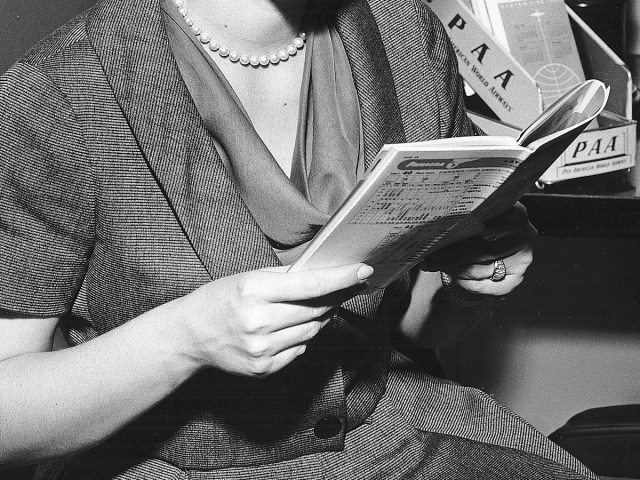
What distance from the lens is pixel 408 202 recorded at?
70 centimetres

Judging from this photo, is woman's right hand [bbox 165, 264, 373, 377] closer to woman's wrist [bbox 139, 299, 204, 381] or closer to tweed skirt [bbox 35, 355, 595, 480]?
woman's wrist [bbox 139, 299, 204, 381]

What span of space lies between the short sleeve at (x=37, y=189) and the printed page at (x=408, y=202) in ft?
0.94

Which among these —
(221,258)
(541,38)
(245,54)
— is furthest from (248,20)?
(541,38)

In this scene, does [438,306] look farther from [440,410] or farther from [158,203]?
[158,203]

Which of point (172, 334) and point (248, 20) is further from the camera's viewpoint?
point (248, 20)

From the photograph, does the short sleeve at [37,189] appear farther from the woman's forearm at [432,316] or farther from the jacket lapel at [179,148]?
the woman's forearm at [432,316]

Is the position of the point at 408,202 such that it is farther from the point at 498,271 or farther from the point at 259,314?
the point at 498,271

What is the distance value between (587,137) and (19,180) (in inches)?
36.1

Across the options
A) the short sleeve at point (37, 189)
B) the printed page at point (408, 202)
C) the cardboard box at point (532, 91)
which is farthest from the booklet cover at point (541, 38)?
the short sleeve at point (37, 189)

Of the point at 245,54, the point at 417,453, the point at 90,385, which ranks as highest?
the point at 245,54

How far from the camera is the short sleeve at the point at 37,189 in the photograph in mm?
832

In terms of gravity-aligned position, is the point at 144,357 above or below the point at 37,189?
below

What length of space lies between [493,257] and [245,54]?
0.42m

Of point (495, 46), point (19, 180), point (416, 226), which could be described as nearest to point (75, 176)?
point (19, 180)
